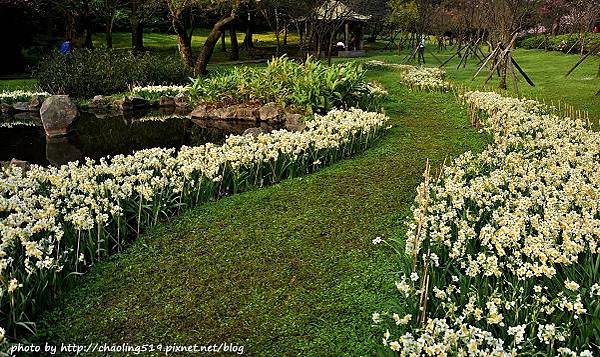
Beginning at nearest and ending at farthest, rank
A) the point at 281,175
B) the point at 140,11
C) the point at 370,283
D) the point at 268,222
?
1. the point at 370,283
2. the point at 268,222
3. the point at 281,175
4. the point at 140,11

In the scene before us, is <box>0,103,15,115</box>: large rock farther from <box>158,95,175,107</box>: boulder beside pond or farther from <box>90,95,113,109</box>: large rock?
<box>158,95,175,107</box>: boulder beside pond

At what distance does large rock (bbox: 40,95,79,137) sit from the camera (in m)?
12.9

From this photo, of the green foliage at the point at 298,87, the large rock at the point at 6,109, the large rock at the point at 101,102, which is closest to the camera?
the green foliage at the point at 298,87

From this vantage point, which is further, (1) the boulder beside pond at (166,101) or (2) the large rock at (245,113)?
(1) the boulder beside pond at (166,101)

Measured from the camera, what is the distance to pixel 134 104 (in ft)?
56.2

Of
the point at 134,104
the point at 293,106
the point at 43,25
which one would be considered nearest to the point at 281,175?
the point at 293,106

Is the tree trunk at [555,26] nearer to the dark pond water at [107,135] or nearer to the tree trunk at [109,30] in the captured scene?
the tree trunk at [109,30]

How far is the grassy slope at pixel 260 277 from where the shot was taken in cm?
408

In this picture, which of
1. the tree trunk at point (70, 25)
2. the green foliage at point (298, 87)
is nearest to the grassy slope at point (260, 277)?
the green foliage at point (298, 87)

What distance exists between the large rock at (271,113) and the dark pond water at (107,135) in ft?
1.24

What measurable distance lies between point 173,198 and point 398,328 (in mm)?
3714

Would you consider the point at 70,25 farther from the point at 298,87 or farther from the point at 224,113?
the point at 298,87

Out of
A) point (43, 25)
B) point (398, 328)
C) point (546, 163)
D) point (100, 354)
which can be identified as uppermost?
point (43, 25)

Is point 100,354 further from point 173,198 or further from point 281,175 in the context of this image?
point 281,175
